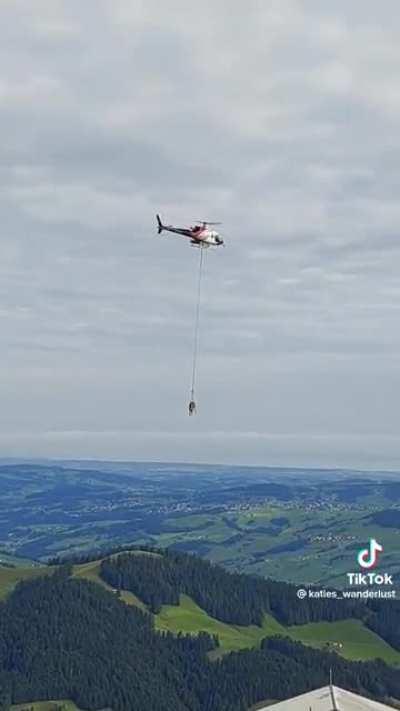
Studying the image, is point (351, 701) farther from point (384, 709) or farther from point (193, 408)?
point (193, 408)

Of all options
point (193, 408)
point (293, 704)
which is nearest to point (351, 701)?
point (293, 704)

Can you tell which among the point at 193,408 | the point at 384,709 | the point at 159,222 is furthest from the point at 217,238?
the point at 384,709

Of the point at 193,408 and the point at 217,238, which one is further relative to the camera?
the point at 217,238

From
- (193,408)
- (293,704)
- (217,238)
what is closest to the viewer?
(193,408)

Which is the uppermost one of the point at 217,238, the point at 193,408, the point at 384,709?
the point at 217,238

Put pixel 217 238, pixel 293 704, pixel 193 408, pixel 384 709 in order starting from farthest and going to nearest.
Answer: pixel 384 709, pixel 293 704, pixel 217 238, pixel 193 408

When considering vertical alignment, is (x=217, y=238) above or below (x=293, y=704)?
above
